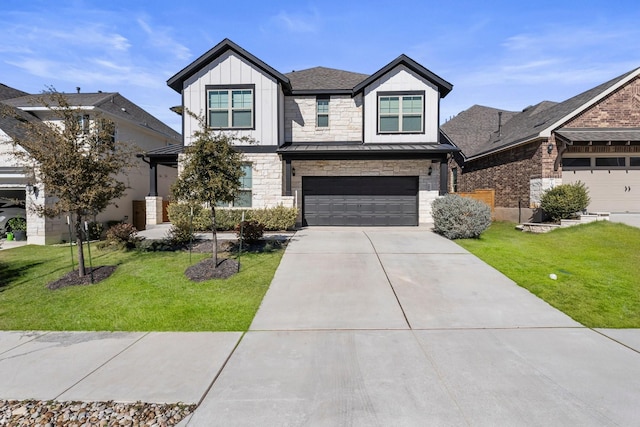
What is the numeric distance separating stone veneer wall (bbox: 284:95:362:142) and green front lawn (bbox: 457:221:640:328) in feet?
25.2

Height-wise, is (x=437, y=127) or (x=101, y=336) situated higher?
(x=437, y=127)

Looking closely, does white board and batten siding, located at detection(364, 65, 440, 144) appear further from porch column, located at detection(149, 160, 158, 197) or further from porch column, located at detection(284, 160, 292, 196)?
porch column, located at detection(149, 160, 158, 197)

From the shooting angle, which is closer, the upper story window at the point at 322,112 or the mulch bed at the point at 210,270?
the mulch bed at the point at 210,270

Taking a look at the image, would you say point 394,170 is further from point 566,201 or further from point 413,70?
Answer: point 566,201

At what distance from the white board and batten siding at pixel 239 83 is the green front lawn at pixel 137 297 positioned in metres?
6.85

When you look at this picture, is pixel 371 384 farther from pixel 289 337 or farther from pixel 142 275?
pixel 142 275

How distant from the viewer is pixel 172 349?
4395 millimetres

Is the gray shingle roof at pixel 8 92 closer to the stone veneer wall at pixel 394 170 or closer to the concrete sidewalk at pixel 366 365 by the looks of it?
the stone veneer wall at pixel 394 170

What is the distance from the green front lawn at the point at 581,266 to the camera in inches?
227

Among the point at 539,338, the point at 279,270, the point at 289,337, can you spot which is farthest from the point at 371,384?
the point at 279,270

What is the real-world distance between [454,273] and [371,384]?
493 cm

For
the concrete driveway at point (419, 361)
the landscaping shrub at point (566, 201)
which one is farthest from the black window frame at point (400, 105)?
the concrete driveway at point (419, 361)

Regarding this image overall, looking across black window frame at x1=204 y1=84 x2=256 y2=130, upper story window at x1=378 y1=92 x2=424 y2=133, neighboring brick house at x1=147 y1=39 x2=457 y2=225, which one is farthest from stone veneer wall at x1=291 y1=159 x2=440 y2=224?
black window frame at x1=204 y1=84 x2=256 y2=130

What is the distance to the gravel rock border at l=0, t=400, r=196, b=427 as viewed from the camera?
303 centimetres
